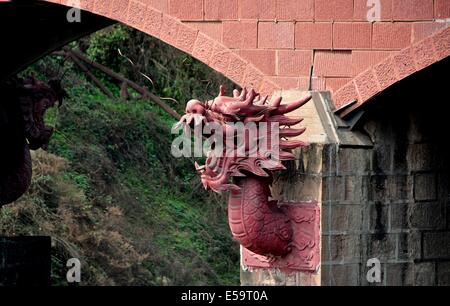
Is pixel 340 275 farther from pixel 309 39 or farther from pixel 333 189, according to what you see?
pixel 309 39

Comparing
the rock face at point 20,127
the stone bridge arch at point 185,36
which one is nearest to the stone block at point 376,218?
the stone bridge arch at point 185,36

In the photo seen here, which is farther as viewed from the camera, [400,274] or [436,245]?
[436,245]

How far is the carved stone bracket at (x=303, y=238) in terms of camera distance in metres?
10.9

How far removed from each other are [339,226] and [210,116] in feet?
3.33

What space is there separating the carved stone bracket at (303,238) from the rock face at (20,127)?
371 centimetres

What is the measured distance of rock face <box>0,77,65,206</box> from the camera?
14172 mm

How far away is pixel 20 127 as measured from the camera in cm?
1428

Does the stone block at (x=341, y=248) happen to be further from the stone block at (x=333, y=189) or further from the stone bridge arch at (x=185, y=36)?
the stone bridge arch at (x=185, y=36)

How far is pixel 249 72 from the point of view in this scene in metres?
11.2

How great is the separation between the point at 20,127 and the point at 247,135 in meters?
3.97

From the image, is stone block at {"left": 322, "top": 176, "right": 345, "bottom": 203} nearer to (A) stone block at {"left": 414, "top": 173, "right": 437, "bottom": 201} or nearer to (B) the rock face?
(A) stone block at {"left": 414, "top": 173, "right": 437, "bottom": 201}

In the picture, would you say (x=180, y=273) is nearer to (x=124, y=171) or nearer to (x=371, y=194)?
(x=124, y=171)

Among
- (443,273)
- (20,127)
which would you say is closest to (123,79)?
(20,127)

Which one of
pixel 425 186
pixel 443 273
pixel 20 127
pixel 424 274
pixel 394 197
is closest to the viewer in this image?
pixel 394 197
